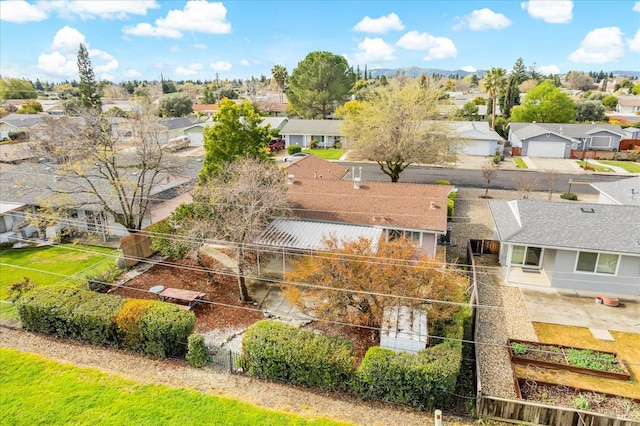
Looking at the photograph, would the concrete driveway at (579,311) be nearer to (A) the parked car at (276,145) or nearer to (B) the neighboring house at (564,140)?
(B) the neighboring house at (564,140)

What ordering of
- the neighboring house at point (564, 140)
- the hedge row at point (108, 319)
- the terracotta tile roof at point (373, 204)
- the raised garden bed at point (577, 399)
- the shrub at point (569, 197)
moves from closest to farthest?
the raised garden bed at point (577, 399), the hedge row at point (108, 319), the terracotta tile roof at point (373, 204), the shrub at point (569, 197), the neighboring house at point (564, 140)

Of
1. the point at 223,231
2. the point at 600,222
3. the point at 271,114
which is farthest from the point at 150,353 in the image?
the point at 271,114

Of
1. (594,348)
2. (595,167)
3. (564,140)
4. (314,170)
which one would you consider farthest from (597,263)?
(564,140)

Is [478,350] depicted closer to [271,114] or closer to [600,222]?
[600,222]

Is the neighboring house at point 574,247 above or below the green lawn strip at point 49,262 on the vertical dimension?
above

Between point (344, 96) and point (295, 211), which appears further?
point (344, 96)

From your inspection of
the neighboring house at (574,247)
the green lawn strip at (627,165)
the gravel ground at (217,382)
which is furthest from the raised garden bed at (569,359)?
the green lawn strip at (627,165)

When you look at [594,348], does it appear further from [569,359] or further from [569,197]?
[569,197]

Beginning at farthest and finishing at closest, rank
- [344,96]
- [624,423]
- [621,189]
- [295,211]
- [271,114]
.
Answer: [271,114], [344,96], [621,189], [295,211], [624,423]
